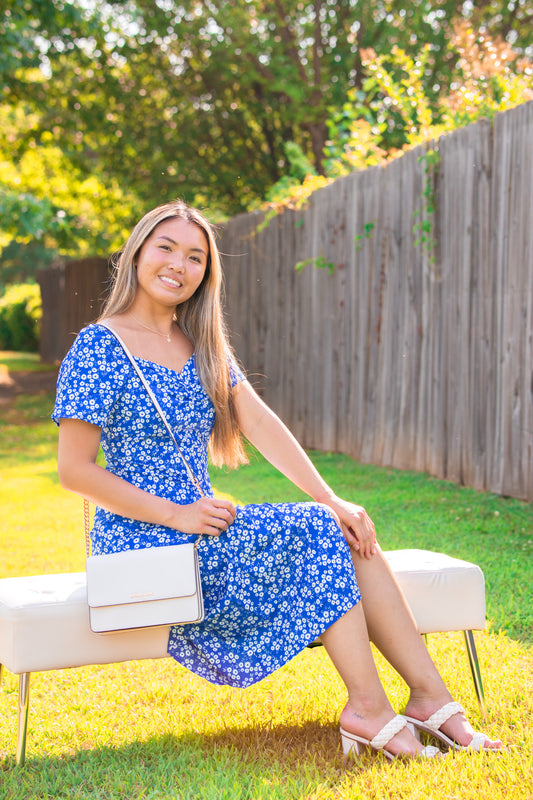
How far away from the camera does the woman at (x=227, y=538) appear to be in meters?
2.40

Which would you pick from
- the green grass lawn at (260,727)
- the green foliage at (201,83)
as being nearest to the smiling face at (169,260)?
the green grass lawn at (260,727)

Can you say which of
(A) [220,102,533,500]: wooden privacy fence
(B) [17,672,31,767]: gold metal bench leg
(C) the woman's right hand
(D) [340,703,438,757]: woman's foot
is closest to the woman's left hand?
(C) the woman's right hand

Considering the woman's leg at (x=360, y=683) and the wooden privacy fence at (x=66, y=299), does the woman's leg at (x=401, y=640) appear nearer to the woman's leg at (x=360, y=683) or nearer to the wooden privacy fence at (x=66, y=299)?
the woman's leg at (x=360, y=683)

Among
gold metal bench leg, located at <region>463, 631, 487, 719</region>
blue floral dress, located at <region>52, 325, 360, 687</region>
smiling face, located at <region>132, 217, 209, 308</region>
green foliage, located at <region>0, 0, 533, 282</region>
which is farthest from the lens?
green foliage, located at <region>0, 0, 533, 282</region>

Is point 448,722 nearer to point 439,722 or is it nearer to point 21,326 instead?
point 439,722

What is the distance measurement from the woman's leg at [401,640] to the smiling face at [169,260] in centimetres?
104

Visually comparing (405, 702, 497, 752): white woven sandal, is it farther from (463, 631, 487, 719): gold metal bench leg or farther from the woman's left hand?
the woman's left hand

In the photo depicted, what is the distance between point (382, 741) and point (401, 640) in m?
0.27

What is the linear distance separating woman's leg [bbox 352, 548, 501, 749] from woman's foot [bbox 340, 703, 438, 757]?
127mm

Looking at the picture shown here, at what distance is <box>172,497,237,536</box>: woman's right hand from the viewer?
248 cm

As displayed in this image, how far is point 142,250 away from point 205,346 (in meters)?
0.36

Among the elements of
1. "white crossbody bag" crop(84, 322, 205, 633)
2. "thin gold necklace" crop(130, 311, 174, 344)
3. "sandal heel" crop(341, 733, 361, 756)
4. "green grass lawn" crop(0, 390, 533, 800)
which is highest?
"thin gold necklace" crop(130, 311, 174, 344)

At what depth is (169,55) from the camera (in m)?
14.1

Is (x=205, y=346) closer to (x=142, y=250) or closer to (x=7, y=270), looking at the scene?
(x=142, y=250)
